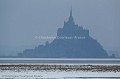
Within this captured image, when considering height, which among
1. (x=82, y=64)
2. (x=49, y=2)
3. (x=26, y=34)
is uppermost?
(x=49, y=2)

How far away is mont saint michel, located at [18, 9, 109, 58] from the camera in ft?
6.53

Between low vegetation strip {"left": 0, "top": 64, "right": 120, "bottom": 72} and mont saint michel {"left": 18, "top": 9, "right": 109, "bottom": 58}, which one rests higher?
mont saint michel {"left": 18, "top": 9, "right": 109, "bottom": 58}

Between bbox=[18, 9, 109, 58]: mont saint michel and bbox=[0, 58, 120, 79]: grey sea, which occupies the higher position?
bbox=[18, 9, 109, 58]: mont saint michel

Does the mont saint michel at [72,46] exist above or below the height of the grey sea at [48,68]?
above

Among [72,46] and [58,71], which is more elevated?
[72,46]

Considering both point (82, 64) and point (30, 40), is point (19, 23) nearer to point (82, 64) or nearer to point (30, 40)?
point (30, 40)

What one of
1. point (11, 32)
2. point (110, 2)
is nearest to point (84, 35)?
point (110, 2)

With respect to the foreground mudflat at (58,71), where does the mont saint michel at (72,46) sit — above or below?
above

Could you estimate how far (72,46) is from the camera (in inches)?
78.5

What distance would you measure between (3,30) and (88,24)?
348 mm

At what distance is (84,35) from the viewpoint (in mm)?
1994

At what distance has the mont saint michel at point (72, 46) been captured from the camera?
199 centimetres

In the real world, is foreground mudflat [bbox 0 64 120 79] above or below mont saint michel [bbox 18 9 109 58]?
below

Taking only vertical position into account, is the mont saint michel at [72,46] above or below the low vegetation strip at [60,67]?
above
